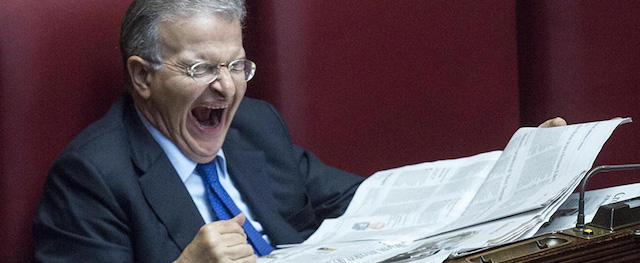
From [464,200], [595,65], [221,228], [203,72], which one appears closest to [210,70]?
[203,72]

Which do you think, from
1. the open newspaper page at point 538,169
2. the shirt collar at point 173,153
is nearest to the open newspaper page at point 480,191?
the open newspaper page at point 538,169

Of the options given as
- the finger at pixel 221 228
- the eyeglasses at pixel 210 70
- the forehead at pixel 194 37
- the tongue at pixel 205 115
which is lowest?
the finger at pixel 221 228

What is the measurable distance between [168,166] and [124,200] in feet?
0.36

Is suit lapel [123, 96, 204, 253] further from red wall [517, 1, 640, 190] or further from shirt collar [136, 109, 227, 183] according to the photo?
red wall [517, 1, 640, 190]

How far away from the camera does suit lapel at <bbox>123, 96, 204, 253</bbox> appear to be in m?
1.29

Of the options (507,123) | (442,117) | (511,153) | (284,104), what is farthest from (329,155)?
(511,153)

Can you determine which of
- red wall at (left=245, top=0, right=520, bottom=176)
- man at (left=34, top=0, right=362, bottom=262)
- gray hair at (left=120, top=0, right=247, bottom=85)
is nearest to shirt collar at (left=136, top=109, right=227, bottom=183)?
man at (left=34, top=0, right=362, bottom=262)

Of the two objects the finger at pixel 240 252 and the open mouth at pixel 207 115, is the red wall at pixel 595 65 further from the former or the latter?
the finger at pixel 240 252

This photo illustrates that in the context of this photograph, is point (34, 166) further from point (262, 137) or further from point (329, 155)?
point (329, 155)

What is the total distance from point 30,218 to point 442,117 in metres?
0.99

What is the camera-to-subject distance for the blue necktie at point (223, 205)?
140 centimetres

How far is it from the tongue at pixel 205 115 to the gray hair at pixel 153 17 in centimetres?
15

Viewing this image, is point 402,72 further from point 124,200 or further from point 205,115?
point 124,200

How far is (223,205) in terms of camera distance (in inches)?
55.7
